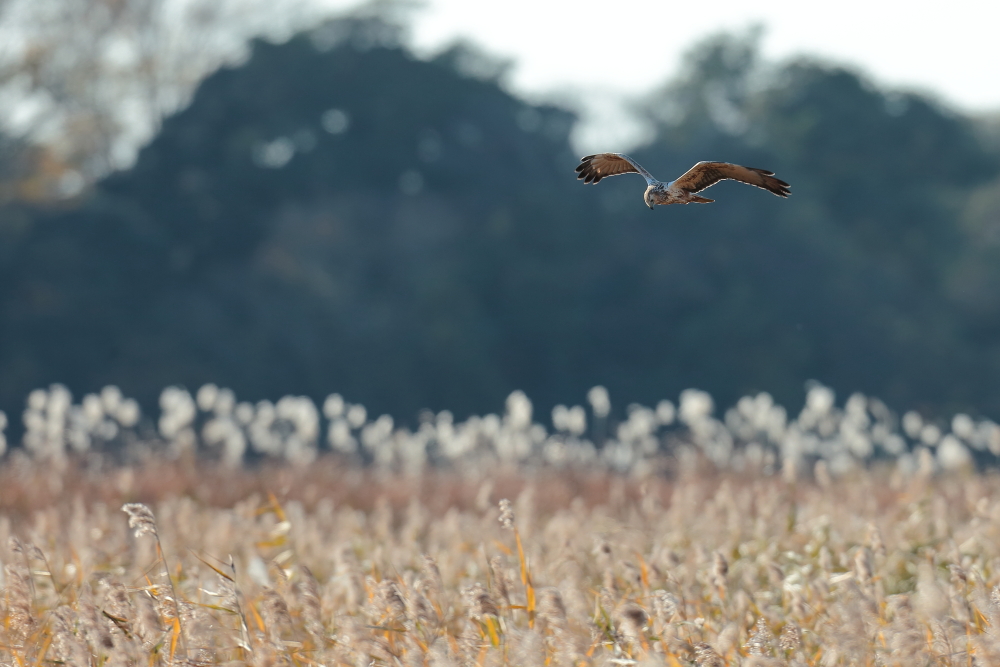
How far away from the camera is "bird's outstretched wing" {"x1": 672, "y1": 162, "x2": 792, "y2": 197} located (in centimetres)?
269

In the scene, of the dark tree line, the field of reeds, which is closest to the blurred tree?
the dark tree line

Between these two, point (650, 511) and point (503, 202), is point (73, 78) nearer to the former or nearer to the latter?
point (503, 202)

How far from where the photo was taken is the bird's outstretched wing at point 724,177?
106 inches

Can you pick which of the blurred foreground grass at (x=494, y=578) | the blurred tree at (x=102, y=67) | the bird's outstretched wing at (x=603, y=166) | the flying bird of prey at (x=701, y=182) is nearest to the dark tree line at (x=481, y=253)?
the blurred tree at (x=102, y=67)

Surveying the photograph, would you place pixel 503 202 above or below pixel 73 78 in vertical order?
below

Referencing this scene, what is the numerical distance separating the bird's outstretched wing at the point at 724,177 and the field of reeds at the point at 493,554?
936 millimetres

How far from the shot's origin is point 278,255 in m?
21.2

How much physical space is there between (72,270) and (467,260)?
7.36 meters

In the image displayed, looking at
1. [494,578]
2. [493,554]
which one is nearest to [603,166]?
[494,578]

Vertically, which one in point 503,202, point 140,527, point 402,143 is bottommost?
point 140,527

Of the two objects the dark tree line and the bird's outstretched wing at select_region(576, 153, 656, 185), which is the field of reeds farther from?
the dark tree line

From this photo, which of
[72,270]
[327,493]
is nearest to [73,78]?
[72,270]

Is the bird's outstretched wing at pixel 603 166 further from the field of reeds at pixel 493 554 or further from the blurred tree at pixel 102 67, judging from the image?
the blurred tree at pixel 102 67

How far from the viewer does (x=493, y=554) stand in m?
4.47
